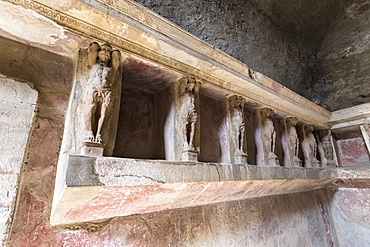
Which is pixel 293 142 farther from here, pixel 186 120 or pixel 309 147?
pixel 186 120

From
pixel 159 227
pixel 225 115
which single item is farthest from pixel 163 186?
pixel 225 115

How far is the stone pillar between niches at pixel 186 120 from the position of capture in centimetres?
198

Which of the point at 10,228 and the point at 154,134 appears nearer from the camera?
the point at 10,228

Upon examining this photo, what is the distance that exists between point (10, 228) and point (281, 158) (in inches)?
138

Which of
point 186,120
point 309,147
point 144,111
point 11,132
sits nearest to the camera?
point 11,132

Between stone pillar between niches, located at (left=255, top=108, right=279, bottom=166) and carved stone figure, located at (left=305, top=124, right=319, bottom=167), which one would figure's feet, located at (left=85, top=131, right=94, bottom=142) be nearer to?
stone pillar between niches, located at (left=255, top=108, right=279, bottom=166)

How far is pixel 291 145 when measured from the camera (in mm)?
3490

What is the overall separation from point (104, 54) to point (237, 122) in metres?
1.74

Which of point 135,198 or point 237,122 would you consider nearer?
point 135,198

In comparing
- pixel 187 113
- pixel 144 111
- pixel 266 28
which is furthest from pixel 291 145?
pixel 144 111

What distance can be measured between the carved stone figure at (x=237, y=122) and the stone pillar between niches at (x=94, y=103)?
152 cm

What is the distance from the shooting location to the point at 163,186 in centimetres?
160

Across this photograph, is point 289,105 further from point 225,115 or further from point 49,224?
point 49,224

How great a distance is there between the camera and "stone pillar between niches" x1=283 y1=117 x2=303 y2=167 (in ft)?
11.2
